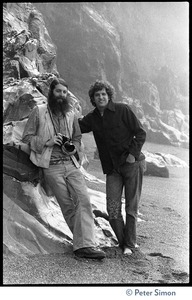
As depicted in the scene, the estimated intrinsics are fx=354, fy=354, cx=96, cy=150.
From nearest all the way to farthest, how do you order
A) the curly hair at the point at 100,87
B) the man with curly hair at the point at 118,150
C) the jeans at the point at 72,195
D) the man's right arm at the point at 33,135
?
the jeans at the point at 72,195, the man's right arm at the point at 33,135, the curly hair at the point at 100,87, the man with curly hair at the point at 118,150

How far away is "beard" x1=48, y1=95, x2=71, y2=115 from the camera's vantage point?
463 cm

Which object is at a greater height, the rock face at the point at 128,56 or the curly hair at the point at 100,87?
the rock face at the point at 128,56

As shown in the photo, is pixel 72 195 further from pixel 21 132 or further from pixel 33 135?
pixel 21 132

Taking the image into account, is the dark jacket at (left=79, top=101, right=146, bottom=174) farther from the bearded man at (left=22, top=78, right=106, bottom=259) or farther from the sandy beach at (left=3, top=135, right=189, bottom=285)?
the sandy beach at (left=3, top=135, right=189, bottom=285)

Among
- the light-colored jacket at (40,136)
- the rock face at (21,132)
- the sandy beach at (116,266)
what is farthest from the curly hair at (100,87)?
the sandy beach at (116,266)

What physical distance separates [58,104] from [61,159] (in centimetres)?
73

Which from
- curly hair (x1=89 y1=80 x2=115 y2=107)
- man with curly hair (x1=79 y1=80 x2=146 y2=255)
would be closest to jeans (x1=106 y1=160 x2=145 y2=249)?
man with curly hair (x1=79 y1=80 x2=146 y2=255)

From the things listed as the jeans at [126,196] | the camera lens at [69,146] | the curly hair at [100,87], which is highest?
the curly hair at [100,87]

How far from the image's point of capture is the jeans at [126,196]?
16.1 feet

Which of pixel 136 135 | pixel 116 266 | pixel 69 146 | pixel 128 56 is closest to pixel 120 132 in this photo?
pixel 136 135

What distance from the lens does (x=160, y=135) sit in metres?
49.5

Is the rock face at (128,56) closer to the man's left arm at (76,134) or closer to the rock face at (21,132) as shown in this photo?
the rock face at (21,132)

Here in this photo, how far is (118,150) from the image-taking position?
4.85 metres
